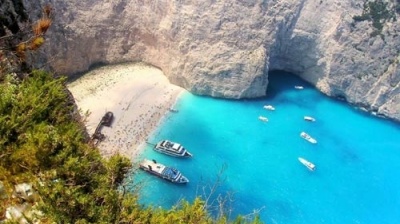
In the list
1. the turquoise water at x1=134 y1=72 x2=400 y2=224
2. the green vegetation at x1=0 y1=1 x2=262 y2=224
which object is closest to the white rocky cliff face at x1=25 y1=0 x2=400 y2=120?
the turquoise water at x1=134 y1=72 x2=400 y2=224

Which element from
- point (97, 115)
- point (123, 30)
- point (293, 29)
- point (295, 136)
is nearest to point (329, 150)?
point (295, 136)

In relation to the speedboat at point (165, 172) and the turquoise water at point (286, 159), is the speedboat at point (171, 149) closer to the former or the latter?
the turquoise water at point (286, 159)

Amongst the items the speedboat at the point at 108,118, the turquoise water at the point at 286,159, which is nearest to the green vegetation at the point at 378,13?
the turquoise water at the point at 286,159

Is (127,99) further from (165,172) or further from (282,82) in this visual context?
(282,82)

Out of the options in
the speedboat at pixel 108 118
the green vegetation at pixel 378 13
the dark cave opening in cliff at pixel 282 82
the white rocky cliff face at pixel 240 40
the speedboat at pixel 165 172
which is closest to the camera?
the speedboat at pixel 165 172

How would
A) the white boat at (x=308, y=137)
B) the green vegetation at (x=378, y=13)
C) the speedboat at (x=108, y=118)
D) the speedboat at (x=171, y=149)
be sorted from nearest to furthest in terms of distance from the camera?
the speedboat at (x=171, y=149)
the speedboat at (x=108, y=118)
the white boat at (x=308, y=137)
the green vegetation at (x=378, y=13)

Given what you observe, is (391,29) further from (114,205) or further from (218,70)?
(114,205)

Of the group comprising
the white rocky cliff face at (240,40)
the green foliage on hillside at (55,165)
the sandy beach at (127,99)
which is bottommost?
the sandy beach at (127,99)

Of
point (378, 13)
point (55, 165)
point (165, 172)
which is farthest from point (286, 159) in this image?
point (55, 165)

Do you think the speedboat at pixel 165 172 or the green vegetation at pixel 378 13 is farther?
the green vegetation at pixel 378 13
